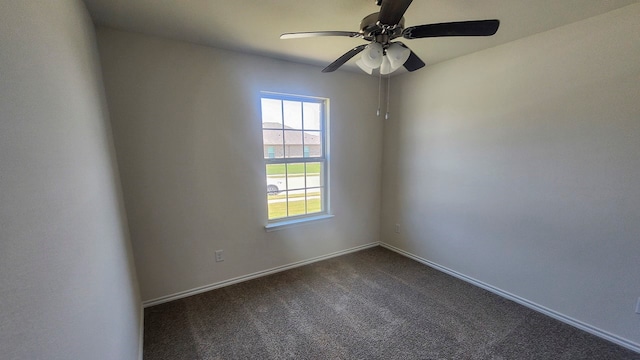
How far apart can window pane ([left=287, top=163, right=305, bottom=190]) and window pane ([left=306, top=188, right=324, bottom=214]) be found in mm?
152

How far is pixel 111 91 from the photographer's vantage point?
1.94m

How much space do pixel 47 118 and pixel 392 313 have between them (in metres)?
2.47

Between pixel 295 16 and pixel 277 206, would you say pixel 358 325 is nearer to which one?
pixel 277 206

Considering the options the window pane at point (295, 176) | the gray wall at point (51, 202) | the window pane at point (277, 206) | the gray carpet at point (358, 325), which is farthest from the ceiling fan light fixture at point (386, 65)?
the gray carpet at point (358, 325)

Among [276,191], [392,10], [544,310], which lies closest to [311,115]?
[276,191]

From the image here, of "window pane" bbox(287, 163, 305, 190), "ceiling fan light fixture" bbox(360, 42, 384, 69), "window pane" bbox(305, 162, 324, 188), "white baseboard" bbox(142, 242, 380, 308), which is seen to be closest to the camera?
"ceiling fan light fixture" bbox(360, 42, 384, 69)

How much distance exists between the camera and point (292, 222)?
2959 mm

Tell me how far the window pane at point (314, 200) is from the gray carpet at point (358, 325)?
33.4 inches

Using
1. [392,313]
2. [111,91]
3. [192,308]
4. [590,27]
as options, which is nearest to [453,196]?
[392,313]

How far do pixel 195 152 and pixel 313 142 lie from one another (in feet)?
4.35

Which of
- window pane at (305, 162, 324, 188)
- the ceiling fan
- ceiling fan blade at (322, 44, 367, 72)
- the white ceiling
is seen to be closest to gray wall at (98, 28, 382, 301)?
the white ceiling

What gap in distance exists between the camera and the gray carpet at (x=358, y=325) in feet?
5.85

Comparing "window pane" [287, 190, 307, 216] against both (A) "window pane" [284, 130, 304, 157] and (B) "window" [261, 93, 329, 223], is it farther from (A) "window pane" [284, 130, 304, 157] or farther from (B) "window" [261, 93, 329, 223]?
(A) "window pane" [284, 130, 304, 157]

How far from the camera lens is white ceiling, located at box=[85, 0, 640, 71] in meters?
1.62
